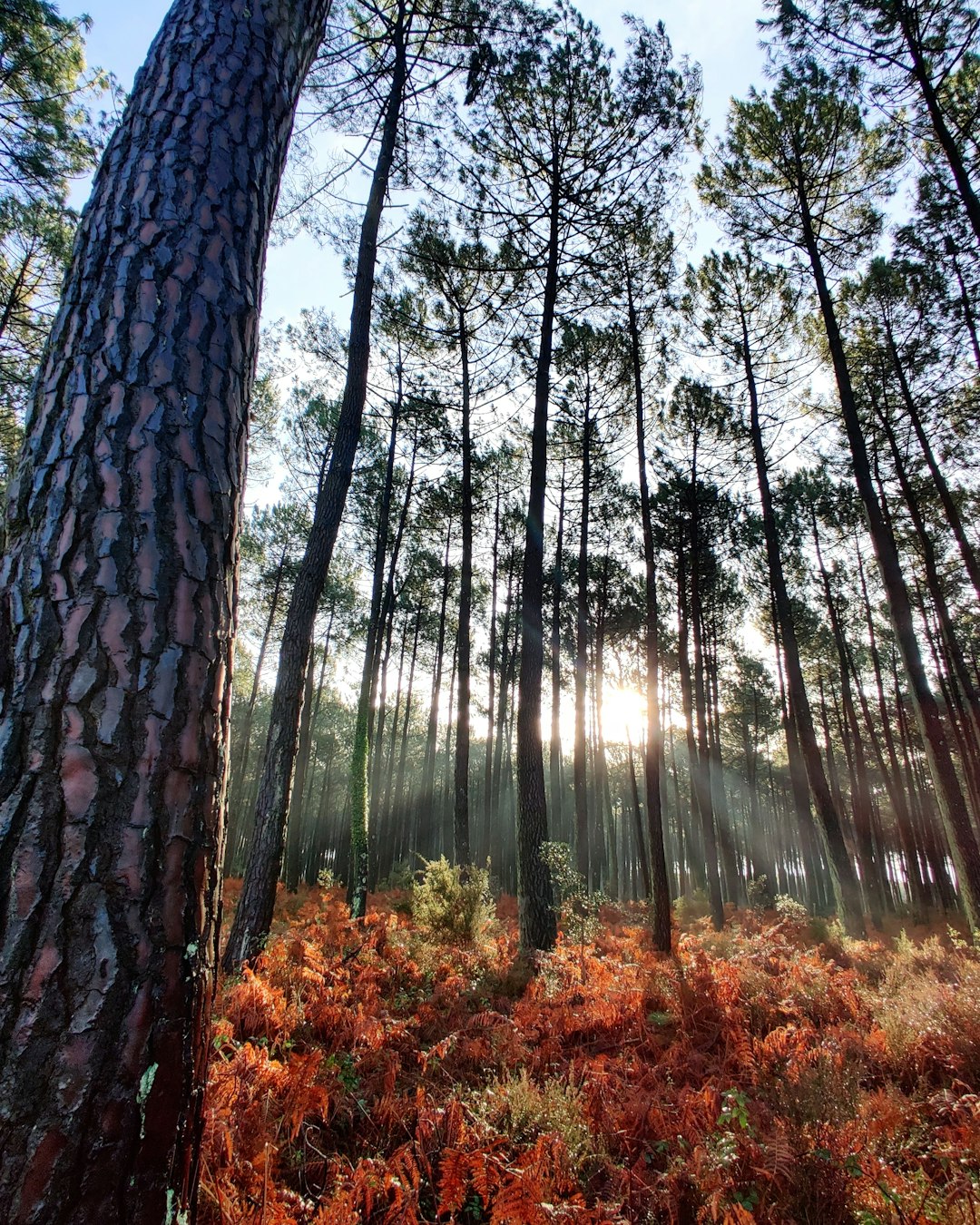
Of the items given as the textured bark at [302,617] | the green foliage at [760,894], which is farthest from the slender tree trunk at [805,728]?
the textured bark at [302,617]

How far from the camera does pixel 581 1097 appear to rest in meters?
3.13

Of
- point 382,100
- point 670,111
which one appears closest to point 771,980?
point 382,100

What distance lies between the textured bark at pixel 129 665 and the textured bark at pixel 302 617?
15.2 ft

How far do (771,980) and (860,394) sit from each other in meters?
13.1

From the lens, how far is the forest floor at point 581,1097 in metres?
2.18

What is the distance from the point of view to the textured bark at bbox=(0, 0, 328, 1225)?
2.90ft

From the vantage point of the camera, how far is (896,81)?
8672 mm

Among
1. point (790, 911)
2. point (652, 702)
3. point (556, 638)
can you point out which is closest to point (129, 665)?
point (652, 702)

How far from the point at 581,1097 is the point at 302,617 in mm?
4803

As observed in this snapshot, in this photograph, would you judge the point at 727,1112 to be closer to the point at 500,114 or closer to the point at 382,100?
the point at 382,100

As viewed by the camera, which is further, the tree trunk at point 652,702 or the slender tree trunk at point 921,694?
the tree trunk at point 652,702

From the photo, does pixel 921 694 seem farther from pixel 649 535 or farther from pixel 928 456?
pixel 928 456

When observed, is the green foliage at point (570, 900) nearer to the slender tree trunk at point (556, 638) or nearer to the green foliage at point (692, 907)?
the slender tree trunk at point (556, 638)

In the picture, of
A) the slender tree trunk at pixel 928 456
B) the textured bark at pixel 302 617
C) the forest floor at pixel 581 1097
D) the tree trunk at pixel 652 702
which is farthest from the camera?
the slender tree trunk at pixel 928 456
